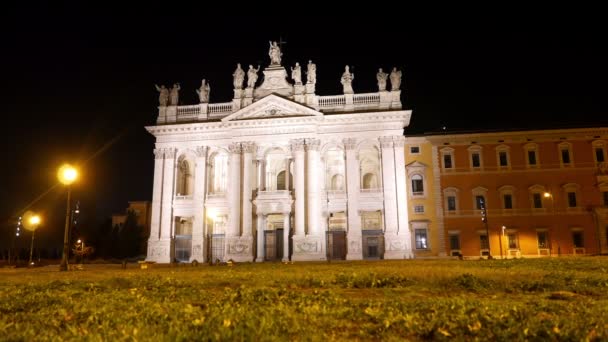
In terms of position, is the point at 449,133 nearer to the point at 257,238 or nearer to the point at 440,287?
the point at 257,238

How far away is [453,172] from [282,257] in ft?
64.2

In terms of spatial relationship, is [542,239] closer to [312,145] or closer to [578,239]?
[578,239]

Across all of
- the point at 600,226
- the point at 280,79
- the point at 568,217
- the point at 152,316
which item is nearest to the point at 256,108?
the point at 280,79

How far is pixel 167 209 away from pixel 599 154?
144 ft

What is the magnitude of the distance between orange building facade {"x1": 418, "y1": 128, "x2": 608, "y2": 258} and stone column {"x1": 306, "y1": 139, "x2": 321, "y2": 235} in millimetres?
12159

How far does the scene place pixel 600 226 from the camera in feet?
143

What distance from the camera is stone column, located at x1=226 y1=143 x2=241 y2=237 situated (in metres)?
43.9

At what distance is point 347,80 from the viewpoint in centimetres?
4606

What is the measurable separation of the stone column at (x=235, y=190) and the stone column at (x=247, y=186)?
0.59 m

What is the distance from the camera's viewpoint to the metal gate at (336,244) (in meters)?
44.1

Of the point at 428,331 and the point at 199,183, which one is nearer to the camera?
the point at 428,331

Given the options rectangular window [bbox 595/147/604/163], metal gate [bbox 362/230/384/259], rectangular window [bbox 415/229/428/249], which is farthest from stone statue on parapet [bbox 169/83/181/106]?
rectangular window [bbox 595/147/604/163]

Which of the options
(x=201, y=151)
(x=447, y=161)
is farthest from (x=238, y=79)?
(x=447, y=161)

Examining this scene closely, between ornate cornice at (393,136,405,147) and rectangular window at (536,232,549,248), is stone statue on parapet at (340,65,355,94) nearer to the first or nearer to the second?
ornate cornice at (393,136,405,147)
